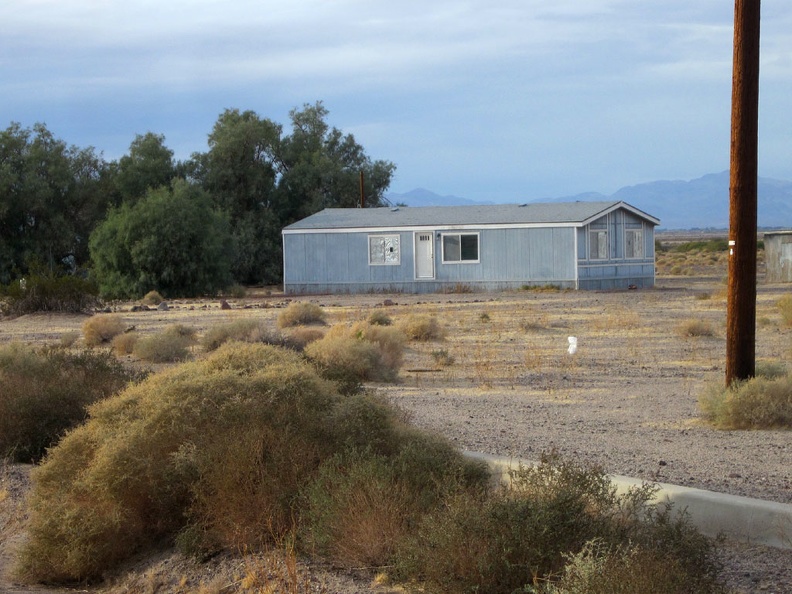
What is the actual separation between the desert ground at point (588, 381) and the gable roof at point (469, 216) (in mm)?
4351

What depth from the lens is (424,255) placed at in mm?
37812

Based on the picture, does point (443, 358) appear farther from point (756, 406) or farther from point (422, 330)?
point (756, 406)

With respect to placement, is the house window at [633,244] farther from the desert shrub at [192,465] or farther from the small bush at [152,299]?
the desert shrub at [192,465]

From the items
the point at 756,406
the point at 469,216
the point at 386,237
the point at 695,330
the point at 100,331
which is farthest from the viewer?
the point at 386,237

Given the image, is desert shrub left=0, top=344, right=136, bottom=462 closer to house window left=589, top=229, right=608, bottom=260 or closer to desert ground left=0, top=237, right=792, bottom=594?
desert ground left=0, top=237, right=792, bottom=594

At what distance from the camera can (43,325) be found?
25.9 metres

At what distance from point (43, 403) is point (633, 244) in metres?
31.7

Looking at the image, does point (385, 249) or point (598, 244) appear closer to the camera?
point (598, 244)

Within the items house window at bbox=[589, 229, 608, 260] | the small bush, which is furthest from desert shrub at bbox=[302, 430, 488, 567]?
Answer: house window at bbox=[589, 229, 608, 260]

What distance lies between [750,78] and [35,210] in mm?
38931

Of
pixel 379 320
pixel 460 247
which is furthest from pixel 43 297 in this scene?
pixel 460 247

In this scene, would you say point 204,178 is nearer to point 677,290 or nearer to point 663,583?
point 677,290

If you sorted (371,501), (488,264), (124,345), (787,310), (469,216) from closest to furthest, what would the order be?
1. (371,501)
2. (124,345)
3. (787,310)
4. (488,264)
5. (469,216)

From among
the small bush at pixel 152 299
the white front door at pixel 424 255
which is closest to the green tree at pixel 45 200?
the small bush at pixel 152 299
